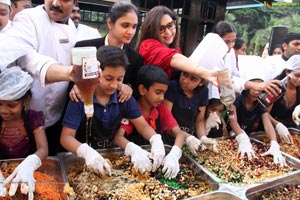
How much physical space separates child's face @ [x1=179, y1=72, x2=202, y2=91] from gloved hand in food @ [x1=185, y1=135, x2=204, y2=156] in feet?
1.37

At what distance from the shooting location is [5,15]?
169cm

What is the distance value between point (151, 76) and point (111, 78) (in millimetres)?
372

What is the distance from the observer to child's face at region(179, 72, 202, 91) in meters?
2.09

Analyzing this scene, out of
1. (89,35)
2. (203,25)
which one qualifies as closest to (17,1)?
(89,35)

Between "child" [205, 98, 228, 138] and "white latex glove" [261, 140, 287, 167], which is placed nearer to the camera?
"white latex glove" [261, 140, 287, 167]

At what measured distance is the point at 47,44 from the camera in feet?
6.02

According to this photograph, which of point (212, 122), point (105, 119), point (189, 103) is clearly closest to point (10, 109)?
point (105, 119)

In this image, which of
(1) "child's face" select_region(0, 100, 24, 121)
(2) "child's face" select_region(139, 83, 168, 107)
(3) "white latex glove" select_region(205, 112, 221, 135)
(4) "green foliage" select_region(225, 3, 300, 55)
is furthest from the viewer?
(4) "green foliage" select_region(225, 3, 300, 55)

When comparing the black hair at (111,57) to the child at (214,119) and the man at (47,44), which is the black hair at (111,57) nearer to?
the man at (47,44)

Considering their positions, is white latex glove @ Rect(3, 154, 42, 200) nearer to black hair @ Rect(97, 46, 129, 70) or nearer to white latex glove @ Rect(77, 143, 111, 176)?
white latex glove @ Rect(77, 143, 111, 176)

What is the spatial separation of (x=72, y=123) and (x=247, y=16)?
73.2 feet

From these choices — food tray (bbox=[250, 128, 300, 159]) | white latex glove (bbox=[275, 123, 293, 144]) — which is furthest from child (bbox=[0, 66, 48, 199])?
white latex glove (bbox=[275, 123, 293, 144])

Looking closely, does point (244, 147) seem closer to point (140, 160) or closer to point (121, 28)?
point (140, 160)

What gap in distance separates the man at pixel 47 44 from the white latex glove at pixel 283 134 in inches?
85.2
